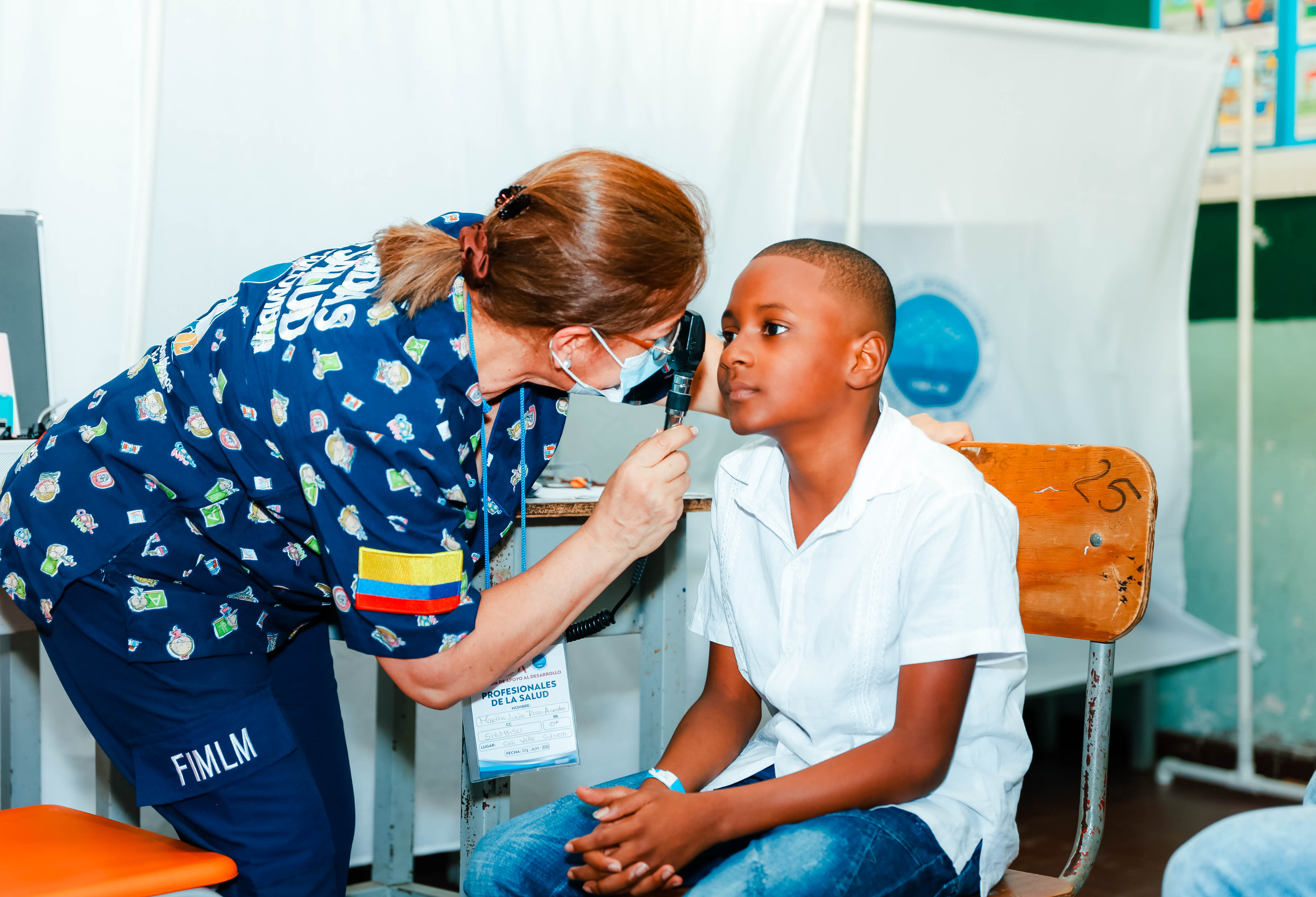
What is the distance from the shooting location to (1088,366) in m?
2.91

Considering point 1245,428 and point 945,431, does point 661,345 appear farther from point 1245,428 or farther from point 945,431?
point 1245,428

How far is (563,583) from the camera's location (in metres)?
1.22

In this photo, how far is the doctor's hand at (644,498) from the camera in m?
1.22

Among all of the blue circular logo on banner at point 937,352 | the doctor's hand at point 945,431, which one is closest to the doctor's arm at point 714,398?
the doctor's hand at point 945,431

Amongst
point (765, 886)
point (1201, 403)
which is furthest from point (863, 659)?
point (1201, 403)

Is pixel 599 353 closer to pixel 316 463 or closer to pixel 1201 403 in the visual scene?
pixel 316 463

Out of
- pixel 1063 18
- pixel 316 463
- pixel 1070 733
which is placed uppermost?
pixel 1063 18

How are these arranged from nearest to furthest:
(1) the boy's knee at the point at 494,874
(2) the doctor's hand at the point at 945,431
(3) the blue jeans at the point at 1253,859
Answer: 1. (3) the blue jeans at the point at 1253,859
2. (1) the boy's knee at the point at 494,874
3. (2) the doctor's hand at the point at 945,431

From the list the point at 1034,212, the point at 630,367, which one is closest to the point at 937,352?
the point at 1034,212

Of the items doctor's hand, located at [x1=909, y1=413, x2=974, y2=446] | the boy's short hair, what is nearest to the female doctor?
the boy's short hair

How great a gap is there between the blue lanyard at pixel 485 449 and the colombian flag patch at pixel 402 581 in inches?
6.6

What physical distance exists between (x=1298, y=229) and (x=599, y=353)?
2577 mm

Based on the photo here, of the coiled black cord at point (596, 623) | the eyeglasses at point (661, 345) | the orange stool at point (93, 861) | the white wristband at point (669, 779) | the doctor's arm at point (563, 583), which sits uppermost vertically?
the eyeglasses at point (661, 345)

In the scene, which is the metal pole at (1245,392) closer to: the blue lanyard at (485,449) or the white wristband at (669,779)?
the blue lanyard at (485,449)
